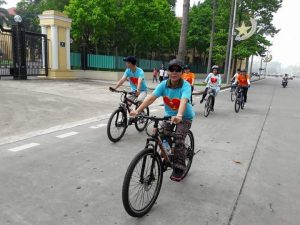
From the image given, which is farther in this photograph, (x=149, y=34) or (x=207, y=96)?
(x=149, y=34)

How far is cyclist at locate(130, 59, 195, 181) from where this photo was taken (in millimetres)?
3900

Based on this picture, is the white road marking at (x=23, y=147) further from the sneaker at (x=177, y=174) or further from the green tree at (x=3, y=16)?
the green tree at (x=3, y=16)

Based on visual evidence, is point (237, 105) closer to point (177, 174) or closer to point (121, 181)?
point (177, 174)

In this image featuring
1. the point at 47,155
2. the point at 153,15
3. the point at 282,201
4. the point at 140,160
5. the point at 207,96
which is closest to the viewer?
the point at 140,160

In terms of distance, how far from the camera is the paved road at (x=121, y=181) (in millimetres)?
3518

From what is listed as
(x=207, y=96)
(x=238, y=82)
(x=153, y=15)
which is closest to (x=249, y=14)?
(x=153, y=15)

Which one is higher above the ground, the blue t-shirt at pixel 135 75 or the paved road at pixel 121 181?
the blue t-shirt at pixel 135 75

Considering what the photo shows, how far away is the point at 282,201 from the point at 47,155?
13.0 feet

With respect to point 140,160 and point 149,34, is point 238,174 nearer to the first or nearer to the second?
point 140,160

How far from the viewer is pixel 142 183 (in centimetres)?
359

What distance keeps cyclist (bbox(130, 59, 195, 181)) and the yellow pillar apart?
17362 mm

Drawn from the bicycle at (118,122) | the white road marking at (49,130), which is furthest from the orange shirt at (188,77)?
the bicycle at (118,122)

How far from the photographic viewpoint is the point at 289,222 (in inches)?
140

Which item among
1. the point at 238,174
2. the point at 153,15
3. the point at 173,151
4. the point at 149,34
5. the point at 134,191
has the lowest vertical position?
the point at 238,174
